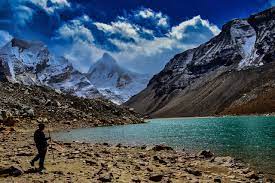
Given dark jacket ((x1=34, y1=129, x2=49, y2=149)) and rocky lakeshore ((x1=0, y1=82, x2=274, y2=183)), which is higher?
dark jacket ((x1=34, y1=129, x2=49, y2=149))

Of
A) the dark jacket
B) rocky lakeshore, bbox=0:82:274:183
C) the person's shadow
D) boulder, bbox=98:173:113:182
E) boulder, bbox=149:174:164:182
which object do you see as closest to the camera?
boulder, bbox=98:173:113:182

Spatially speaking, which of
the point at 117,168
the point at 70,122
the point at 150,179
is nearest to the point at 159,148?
the point at 117,168

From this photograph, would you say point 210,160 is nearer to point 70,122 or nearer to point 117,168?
point 117,168

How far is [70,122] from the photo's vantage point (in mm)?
101750

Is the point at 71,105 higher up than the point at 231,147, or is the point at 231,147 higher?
the point at 71,105

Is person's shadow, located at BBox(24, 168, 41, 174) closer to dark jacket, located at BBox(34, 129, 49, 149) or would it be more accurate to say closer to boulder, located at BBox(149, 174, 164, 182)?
dark jacket, located at BBox(34, 129, 49, 149)

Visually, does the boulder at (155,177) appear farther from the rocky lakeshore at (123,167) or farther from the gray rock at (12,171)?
the gray rock at (12,171)

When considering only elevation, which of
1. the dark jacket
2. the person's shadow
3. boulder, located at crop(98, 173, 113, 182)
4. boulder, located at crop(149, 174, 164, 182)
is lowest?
boulder, located at crop(149, 174, 164, 182)

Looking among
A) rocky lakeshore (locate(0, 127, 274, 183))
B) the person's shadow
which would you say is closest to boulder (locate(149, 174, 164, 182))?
rocky lakeshore (locate(0, 127, 274, 183))

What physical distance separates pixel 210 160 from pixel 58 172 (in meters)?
13.9

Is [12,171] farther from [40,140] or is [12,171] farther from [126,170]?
[126,170]

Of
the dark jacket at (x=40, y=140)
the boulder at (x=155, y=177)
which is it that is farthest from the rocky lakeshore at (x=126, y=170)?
the dark jacket at (x=40, y=140)

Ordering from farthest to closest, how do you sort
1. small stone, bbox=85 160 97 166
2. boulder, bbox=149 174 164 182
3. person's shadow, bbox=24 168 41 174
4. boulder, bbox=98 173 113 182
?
1. small stone, bbox=85 160 97 166
2. person's shadow, bbox=24 168 41 174
3. boulder, bbox=149 174 164 182
4. boulder, bbox=98 173 113 182

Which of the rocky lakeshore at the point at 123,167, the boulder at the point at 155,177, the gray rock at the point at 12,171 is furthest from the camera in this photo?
the boulder at the point at 155,177
